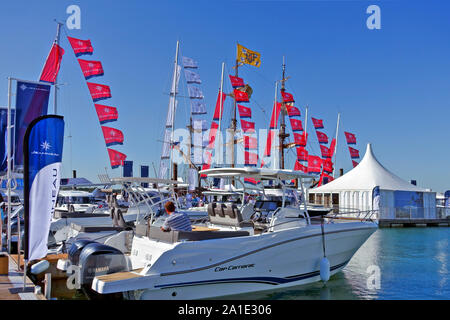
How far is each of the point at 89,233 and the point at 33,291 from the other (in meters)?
Answer: 3.60

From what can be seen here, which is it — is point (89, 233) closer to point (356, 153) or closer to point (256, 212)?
point (256, 212)

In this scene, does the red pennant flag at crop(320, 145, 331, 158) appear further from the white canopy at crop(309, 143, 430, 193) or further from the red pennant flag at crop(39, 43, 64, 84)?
the red pennant flag at crop(39, 43, 64, 84)

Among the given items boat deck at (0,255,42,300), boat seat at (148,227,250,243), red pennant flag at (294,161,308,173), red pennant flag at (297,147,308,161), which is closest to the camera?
boat deck at (0,255,42,300)

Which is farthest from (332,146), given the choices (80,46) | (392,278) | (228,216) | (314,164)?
(228,216)

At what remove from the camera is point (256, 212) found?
511 inches

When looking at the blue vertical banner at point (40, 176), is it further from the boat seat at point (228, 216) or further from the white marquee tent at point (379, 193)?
the white marquee tent at point (379, 193)

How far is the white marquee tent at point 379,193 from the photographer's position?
3172 centimetres

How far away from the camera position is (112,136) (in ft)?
96.3

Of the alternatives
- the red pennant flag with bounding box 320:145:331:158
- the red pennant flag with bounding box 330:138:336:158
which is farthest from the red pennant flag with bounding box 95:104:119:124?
the red pennant flag with bounding box 330:138:336:158

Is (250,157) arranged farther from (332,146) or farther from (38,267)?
(38,267)

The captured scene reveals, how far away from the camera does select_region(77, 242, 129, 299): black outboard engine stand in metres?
7.56

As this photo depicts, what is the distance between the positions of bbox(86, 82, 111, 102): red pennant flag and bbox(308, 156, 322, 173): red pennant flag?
24289 millimetres
